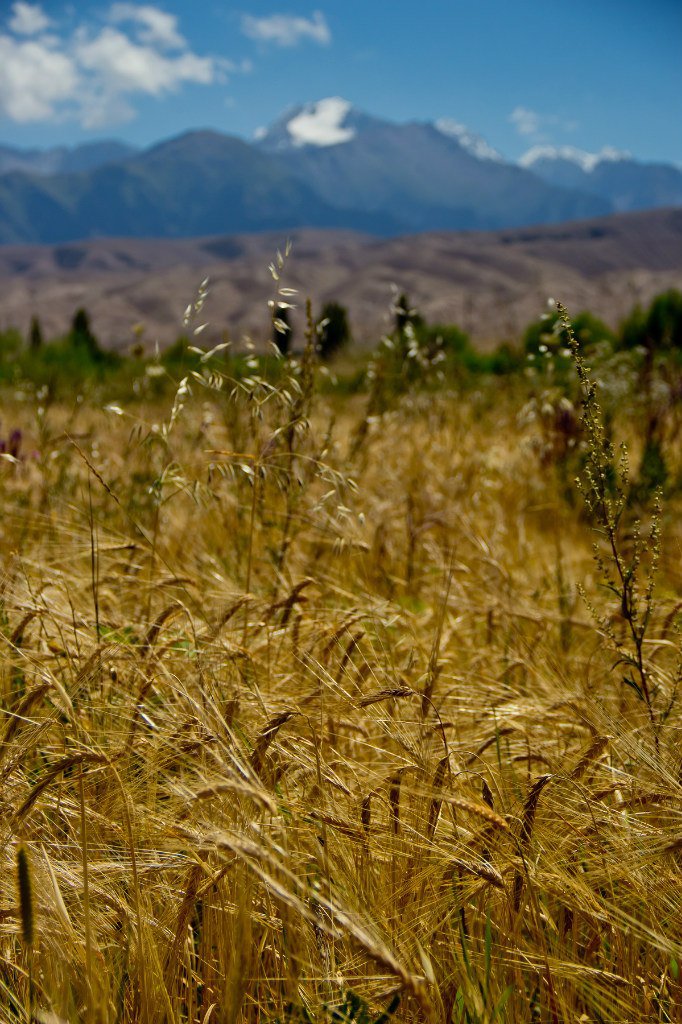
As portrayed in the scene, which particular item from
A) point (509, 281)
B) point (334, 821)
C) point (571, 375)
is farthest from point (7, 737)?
point (509, 281)

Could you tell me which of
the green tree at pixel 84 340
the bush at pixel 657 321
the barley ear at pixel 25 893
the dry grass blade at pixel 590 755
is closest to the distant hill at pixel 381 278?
the green tree at pixel 84 340

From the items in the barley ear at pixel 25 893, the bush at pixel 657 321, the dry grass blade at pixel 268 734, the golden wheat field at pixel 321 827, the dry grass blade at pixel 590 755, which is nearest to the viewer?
the barley ear at pixel 25 893

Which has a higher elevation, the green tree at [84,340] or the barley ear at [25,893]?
the green tree at [84,340]

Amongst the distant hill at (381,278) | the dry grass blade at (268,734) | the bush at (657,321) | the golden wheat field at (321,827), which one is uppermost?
the distant hill at (381,278)

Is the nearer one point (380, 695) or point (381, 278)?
point (380, 695)

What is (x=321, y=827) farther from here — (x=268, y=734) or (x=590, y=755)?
(x=590, y=755)

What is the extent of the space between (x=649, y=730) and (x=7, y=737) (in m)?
1.14

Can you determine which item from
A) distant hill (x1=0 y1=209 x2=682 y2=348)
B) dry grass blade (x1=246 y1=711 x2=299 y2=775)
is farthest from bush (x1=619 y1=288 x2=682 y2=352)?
distant hill (x1=0 y1=209 x2=682 y2=348)

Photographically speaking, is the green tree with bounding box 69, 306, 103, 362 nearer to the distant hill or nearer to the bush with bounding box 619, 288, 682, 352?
the bush with bounding box 619, 288, 682, 352

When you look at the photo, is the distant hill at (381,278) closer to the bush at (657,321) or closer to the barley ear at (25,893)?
the bush at (657,321)

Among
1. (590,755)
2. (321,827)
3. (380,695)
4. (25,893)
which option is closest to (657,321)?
(590,755)

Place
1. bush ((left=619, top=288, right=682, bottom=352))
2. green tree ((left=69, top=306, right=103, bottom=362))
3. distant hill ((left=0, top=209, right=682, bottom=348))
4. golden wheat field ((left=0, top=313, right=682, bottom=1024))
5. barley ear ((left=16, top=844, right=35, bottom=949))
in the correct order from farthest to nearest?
distant hill ((left=0, top=209, right=682, bottom=348)) < green tree ((left=69, top=306, right=103, bottom=362)) < bush ((left=619, top=288, right=682, bottom=352)) < golden wheat field ((left=0, top=313, right=682, bottom=1024)) < barley ear ((left=16, top=844, right=35, bottom=949))

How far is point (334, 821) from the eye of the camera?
3.97 feet

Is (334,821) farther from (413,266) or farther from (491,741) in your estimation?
(413,266)
